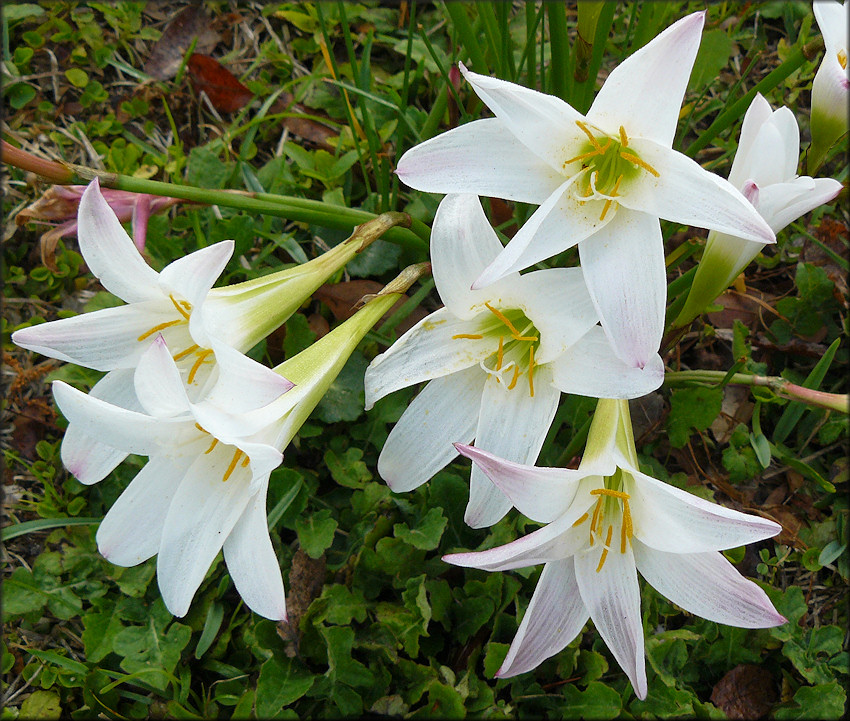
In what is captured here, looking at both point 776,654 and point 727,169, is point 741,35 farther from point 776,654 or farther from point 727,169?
point 776,654

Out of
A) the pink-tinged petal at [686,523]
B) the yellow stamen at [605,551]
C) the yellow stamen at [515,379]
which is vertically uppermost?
the yellow stamen at [515,379]

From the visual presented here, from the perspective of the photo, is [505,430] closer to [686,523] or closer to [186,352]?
[686,523]

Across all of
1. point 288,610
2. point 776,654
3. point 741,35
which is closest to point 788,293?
point 741,35

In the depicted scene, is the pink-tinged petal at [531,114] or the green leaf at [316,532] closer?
the pink-tinged petal at [531,114]

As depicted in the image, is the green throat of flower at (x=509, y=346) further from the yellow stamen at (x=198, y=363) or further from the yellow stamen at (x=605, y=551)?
the yellow stamen at (x=198, y=363)

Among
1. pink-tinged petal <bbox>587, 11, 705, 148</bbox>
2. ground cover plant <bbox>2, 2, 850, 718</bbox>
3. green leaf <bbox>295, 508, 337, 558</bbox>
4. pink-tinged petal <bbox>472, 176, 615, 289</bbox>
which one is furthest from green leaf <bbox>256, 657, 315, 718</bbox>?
pink-tinged petal <bbox>587, 11, 705, 148</bbox>

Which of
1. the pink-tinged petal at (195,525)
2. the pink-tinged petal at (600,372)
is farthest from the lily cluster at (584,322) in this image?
the pink-tinged petal at (195,525)

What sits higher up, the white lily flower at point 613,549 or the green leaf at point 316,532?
the white lily flower at point 613,549

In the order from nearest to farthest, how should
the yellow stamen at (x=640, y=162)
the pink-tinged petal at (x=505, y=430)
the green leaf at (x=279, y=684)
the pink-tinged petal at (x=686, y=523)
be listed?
the pink-tinged petal at (x=686, y=523)
the yellow stamen at (x=640, y=162)
the pink-tinged petal at (x=505, y=430)
the green leaf at (x=279, y=684)
